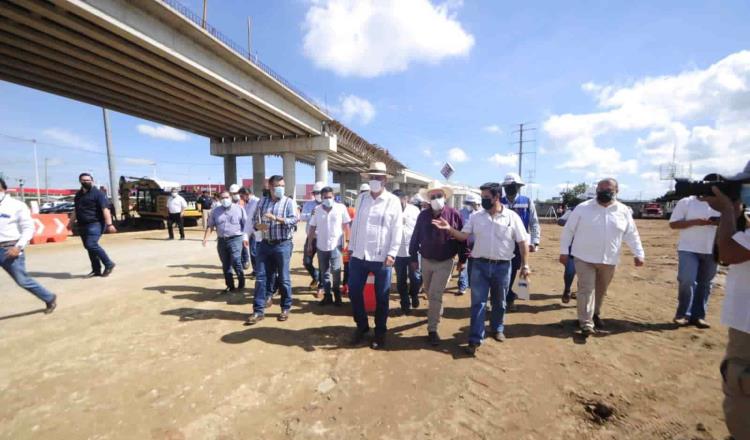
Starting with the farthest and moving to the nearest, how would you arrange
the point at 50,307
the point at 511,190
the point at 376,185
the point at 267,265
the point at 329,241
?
the point at 329,241
the point at 511,190
the point at 50,307
the point at 267,265
the point at 376,185

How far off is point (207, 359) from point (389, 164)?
4864 centimetres

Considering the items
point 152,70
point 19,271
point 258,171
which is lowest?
point 19,271

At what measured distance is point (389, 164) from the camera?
50.5m

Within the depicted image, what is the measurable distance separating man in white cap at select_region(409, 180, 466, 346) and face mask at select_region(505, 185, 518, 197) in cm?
128

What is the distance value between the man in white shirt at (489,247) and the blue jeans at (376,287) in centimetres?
84

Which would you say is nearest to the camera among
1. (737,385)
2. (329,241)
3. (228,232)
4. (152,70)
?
(737,385)

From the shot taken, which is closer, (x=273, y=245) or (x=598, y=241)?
(x=598, y=241)

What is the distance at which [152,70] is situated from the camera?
16.5 metres

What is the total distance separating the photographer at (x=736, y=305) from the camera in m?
1.53

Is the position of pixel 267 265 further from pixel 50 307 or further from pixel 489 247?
pixel 50 307

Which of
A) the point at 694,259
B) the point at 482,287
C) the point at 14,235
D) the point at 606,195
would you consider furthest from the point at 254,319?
the point at 694,259

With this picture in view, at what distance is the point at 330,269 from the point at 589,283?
3560mm

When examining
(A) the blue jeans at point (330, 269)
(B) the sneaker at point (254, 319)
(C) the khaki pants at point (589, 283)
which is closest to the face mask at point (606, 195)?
(C) the khaki pants at point (589, 283)

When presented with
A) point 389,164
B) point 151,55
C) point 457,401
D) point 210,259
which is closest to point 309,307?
point 457,401
